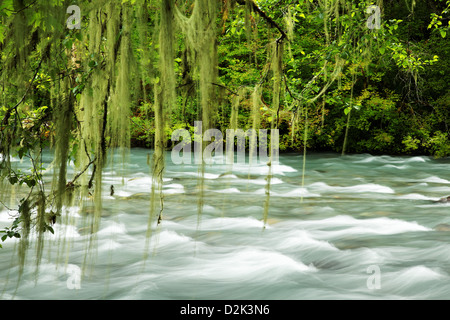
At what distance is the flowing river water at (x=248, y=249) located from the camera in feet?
14.6

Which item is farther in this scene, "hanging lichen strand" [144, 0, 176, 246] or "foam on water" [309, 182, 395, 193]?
"foam on water" [309, 182, 395, 193]

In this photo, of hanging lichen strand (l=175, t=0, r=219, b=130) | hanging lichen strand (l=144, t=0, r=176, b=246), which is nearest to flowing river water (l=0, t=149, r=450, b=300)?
hanging lichen strand (l=144, t=0, r=176, b=246)

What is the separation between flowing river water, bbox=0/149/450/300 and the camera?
445 cm

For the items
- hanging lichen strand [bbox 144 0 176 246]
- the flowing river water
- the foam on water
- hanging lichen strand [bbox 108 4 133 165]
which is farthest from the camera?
the foam on water

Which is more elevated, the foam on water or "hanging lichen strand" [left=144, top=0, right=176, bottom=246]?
"hanging lichen strand" [left=144, top=0, right=176, bottom=246]

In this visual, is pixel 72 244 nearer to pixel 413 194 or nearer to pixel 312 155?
pixel 413 194

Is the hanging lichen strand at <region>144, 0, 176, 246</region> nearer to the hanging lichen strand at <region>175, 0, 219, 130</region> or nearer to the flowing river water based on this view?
the hanging lichen strand at <region>175, 0, 219, 130</region>

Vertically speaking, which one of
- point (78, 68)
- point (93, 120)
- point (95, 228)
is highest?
point (78, 68)

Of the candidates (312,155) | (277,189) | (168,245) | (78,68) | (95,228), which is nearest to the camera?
(95,228)

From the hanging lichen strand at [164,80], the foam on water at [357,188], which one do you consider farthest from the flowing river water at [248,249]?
the hanging lichen strand at [164,80]
